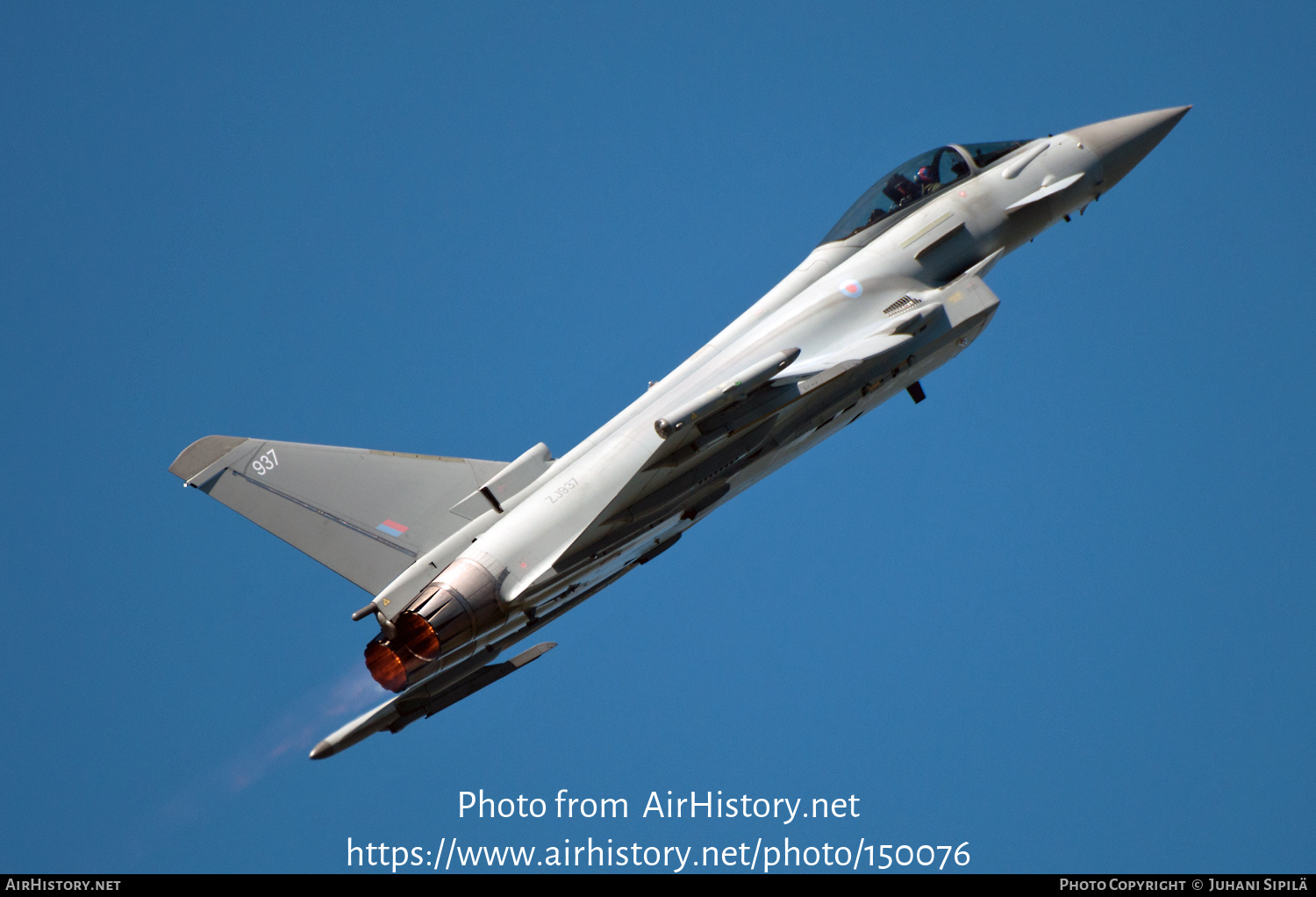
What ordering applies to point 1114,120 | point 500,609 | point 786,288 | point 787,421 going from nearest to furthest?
point 500,609
point 787,421
point 786,288
point 1114,120

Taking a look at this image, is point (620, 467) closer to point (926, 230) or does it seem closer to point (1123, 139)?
point (926, 230)

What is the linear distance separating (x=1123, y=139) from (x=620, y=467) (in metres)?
8.02

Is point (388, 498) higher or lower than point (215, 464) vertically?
lower

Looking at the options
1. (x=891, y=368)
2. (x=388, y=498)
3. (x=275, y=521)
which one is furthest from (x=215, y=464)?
(x=891, y=368)

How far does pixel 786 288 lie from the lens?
48.3 feet

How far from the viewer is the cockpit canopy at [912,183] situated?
1539 cm

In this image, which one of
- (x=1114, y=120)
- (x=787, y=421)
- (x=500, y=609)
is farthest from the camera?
(x=1114, y=120)

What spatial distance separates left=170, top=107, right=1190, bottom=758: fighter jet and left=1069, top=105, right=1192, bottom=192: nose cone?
3.01 ft

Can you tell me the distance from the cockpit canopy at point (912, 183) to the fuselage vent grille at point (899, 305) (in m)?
1.27

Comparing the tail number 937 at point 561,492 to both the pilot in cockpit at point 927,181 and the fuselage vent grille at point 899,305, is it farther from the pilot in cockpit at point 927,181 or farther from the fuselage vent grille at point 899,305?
the pilot in cockpit at point 927,181

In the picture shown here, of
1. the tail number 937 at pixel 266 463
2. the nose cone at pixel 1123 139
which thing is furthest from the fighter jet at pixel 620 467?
the nose cone at pixel 1123 139

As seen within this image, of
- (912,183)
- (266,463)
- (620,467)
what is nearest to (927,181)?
(912,183)
